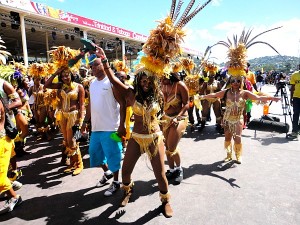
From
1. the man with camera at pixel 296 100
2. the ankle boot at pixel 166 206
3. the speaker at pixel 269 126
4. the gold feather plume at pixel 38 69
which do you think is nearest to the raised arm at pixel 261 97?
the ankle boot at pixel 166 206

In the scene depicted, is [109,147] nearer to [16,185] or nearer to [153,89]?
[153,89]

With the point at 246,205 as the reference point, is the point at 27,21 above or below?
above

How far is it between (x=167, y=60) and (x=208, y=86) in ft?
18.2

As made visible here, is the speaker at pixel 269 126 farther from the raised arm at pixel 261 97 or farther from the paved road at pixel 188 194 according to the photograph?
the raised arm at pixel 261 97

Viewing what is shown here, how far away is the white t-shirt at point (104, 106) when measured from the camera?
3.62m

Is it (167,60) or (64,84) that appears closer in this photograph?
(167,60)

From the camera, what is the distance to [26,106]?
6352 millimetres

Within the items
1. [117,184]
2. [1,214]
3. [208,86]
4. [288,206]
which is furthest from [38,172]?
[208,86]

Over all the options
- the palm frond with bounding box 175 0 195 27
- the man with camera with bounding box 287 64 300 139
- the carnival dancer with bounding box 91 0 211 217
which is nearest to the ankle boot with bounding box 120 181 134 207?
the carnival dancer with bounding box 91 0 211 217

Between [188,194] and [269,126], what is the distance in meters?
5.23

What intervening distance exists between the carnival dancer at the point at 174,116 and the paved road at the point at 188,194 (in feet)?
1.01

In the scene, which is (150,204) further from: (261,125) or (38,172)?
(261,125)

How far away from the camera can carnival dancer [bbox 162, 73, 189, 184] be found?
13.0 ft

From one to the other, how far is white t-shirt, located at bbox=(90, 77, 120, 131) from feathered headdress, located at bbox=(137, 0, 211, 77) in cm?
89
